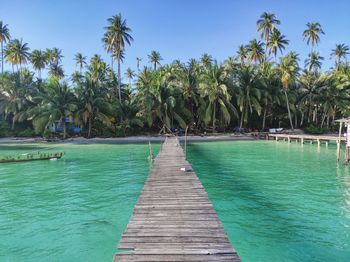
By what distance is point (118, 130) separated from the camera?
41.9 meters

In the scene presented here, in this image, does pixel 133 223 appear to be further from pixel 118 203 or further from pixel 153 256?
pixel 118 203

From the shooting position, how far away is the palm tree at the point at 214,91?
41.2 metres

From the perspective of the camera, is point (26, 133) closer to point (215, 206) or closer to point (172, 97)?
point (172, 97)

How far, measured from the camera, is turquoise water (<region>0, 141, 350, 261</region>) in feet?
24.1

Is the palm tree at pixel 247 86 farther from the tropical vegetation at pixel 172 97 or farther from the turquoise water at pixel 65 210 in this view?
the turquoise water at pixel 65 210

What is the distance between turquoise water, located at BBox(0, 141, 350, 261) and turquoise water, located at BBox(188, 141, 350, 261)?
0.02 meters

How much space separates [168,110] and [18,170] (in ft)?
87.6

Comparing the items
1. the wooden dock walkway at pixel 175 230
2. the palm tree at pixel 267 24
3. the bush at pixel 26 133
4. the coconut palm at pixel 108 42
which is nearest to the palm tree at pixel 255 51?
the palm tree at pixel 267 24

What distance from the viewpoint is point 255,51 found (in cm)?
5238

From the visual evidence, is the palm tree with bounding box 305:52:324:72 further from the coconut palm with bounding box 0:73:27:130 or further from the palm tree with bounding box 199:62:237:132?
the coconut palm with bounding box 0:73:27:130

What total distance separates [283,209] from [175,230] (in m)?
5.95

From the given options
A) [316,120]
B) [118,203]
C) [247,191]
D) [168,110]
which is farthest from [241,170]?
[316,120]

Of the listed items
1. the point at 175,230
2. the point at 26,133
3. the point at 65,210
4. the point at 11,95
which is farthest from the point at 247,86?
the point at 175,230

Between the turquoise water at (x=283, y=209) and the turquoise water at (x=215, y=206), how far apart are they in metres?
0.02
